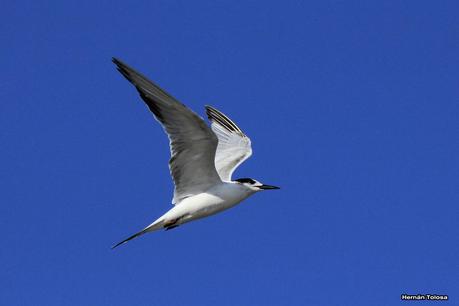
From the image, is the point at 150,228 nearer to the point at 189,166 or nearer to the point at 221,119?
the point at 189,166

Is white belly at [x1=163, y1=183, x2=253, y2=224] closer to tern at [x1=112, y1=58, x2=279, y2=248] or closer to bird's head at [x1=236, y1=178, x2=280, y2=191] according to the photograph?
tern at [x1=112, y1=58, x2=279, y2=248]

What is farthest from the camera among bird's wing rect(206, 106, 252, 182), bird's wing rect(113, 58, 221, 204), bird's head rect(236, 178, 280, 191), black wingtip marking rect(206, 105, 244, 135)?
black wingtip marking rect(206, 105, 244, 135)

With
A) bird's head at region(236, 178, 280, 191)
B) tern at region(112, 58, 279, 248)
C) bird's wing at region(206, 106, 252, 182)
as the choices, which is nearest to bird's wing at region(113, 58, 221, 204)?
tern at region(112, 58, 279, 248)

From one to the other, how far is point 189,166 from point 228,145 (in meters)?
2.91

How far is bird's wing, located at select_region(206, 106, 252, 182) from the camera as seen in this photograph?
52.6ft

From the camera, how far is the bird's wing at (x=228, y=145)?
52.6 feet

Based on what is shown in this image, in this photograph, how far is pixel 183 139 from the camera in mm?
13469

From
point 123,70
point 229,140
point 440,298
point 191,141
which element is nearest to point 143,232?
A: point 191,141

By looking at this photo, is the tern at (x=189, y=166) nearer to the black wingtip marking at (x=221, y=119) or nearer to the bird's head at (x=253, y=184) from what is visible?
the bird's head at (x=253, y=184)

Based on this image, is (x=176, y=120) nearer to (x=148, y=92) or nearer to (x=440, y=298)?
(x=148, y=92)

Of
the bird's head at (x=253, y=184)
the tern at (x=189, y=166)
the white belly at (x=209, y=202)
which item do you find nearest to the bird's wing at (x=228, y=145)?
the tern at (x=189, y=166)

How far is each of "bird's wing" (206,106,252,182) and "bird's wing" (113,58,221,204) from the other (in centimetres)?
144

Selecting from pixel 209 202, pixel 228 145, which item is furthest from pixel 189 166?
pixel 228 145

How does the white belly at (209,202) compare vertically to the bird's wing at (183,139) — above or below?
below
